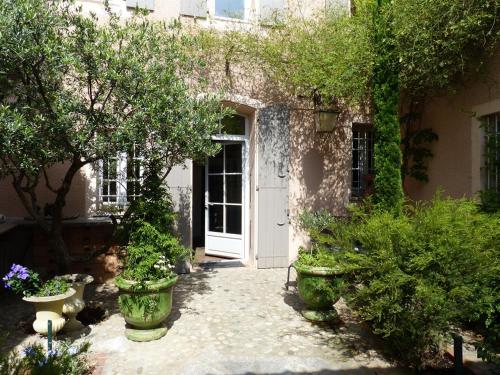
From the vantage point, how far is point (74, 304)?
389 cm

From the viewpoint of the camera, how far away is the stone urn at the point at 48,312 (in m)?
3.58

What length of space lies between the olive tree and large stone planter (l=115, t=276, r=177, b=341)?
1320 mm

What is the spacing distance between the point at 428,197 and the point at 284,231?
2.52 metres

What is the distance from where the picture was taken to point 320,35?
228 inches

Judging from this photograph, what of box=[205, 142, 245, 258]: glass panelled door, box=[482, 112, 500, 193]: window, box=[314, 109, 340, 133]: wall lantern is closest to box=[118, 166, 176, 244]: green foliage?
box=[205, 142, 245, 258]: glass panelled door

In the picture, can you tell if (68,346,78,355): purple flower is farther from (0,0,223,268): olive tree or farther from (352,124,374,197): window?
(352,124,374,197): window

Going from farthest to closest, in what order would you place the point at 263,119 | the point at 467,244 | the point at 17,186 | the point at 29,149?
the point at 263,119 < the point at 17,186 < the point at 29,149 < the point at 467,244

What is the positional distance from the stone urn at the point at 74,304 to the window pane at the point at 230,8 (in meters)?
4.49

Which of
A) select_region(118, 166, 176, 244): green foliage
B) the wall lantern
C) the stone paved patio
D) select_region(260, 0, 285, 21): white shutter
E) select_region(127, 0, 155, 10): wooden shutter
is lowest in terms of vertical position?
the stone paved patio

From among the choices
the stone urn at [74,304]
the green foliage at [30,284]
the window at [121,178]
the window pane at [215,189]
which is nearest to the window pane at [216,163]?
the window pane at [215,189]

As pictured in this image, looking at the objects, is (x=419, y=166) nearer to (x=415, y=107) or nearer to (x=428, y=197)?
(x=428, y=197)

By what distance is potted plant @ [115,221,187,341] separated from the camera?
3680 millimetres

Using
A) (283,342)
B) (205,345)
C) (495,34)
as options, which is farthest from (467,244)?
(495,34)

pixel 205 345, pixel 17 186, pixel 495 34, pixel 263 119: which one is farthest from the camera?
pixel 263 119
